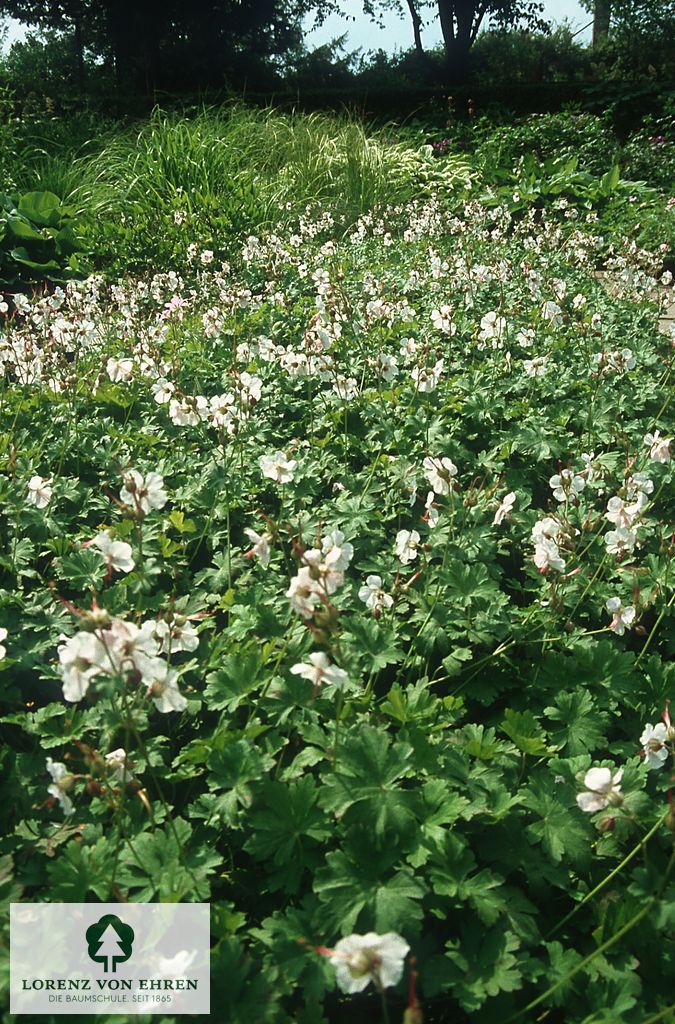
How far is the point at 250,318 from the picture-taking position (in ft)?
16.9

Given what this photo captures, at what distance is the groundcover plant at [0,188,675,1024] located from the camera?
1550 millimetres

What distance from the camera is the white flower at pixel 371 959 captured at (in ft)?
3.54

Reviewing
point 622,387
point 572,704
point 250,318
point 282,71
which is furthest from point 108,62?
point 572,704

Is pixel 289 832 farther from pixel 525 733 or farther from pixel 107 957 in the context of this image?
pixel 525 733

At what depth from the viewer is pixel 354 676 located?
2061mm

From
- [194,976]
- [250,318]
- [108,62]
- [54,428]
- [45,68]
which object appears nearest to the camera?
[194,976]

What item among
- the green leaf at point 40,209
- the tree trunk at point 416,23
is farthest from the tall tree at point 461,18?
the green leaf at point 40,209

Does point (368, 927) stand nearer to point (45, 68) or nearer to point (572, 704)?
point (572, 704)

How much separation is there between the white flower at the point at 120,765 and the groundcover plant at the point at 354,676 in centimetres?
2

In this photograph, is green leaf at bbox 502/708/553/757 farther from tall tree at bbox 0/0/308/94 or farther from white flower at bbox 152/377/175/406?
tall tree at bbox 0/0/308/94

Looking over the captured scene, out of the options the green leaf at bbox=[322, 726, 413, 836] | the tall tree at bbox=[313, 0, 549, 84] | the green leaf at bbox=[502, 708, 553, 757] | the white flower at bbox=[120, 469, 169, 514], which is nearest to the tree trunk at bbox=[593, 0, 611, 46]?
the tall tree at bbox=[313, 0, 549, 84]

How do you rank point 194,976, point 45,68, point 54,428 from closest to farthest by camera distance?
point 194,976, point 54,428, point 45,68

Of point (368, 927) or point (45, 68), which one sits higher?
point (45, 68)

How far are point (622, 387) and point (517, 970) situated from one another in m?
3.23
